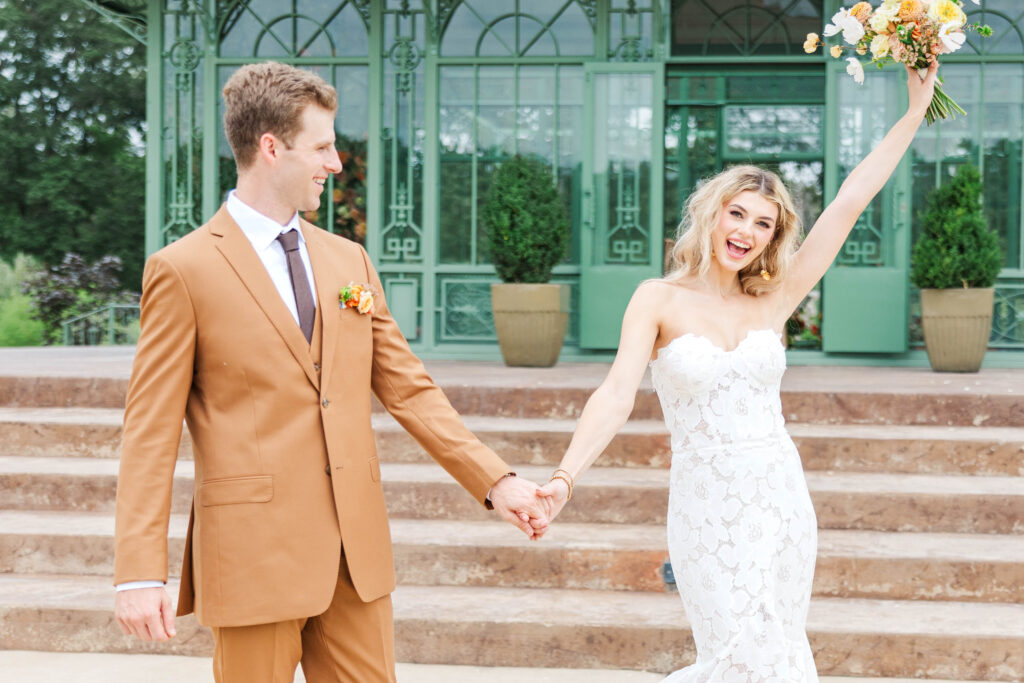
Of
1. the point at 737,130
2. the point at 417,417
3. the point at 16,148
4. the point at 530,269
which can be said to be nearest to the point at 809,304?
the point at 737,130

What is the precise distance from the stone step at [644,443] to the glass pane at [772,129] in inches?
150

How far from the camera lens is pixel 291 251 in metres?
2.50

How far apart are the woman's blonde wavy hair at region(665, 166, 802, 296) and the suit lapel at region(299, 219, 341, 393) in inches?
45.4

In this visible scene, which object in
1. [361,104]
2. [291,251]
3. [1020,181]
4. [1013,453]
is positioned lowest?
[1013,453]

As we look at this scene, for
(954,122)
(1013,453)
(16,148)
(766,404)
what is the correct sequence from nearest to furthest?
1. (766,404)
2. (1013,453)
3. (954,122)
4. (16,148)

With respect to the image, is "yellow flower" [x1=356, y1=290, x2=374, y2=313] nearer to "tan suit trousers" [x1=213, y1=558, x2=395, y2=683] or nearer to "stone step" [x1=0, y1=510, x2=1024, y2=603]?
"tan suit trousers" [x1=213, y1=558, x2=395, y2=683]

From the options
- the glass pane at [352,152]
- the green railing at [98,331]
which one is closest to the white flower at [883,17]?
the glass pane at [352,152]

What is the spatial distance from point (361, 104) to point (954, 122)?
5105 mm

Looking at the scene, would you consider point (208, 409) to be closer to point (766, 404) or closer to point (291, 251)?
point (291, 251)

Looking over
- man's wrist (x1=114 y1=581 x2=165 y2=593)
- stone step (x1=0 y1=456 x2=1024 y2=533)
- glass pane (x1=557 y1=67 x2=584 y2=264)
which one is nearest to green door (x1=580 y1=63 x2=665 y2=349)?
glass pane (x1=557 y1=67 x2=584 y2=264)

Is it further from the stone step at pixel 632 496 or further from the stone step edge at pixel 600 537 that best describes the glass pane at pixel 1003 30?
the stone step edge at pixel 600 537

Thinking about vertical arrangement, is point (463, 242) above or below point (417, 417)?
above

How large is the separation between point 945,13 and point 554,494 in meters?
1.81

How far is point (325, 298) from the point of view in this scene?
2500 millimetres
